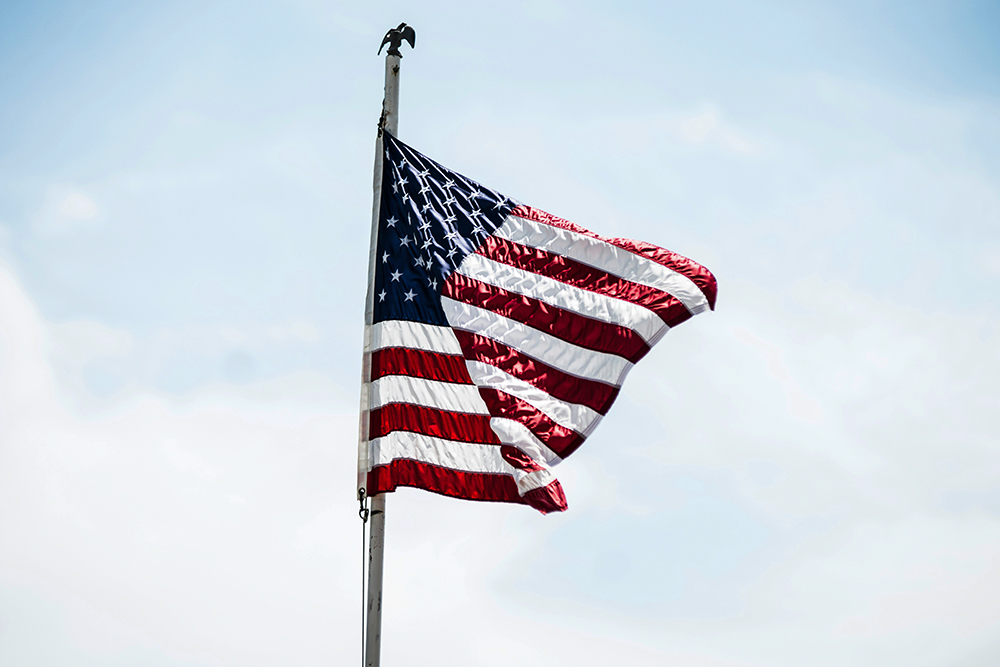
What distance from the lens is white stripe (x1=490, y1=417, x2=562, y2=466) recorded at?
1297 centimetres

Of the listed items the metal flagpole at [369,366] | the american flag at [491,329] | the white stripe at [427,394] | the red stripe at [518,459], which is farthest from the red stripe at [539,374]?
the metal flagpole at [369,366]

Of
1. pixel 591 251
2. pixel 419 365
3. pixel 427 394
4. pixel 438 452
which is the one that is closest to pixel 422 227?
pixel 419 365

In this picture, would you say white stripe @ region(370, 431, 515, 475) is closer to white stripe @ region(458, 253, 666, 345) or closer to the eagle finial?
white stripe @ region(458, 253, 666, 345)

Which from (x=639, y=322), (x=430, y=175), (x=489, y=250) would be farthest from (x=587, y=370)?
A: (x=430, y=175)

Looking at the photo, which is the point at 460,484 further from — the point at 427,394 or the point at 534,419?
the point at 534,419

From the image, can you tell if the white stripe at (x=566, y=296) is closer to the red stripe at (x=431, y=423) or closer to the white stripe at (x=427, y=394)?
the white stripe at (x=427, y=394)

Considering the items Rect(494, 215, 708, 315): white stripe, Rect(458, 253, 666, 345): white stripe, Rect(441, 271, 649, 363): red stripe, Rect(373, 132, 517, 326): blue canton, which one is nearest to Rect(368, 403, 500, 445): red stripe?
Rect(373, 132, 517, 326): blue canton

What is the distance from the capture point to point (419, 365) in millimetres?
13156

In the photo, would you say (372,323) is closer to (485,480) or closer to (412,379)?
(412,379)

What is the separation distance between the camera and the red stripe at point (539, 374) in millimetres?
13578

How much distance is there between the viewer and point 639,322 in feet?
46.7

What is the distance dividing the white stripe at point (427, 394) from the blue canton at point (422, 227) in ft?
2.78

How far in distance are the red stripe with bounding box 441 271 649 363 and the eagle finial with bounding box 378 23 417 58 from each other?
3355 millimetres

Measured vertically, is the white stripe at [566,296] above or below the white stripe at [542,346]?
above
